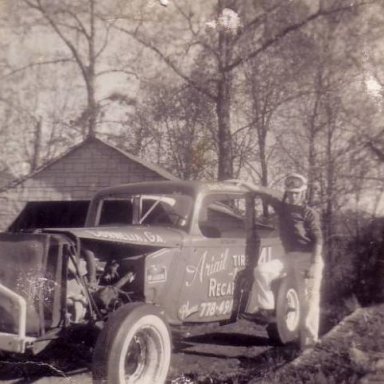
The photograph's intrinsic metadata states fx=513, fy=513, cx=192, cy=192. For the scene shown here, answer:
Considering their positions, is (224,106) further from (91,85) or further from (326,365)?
(326,365)

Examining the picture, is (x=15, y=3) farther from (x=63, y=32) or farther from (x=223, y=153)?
(x=223, y=153)

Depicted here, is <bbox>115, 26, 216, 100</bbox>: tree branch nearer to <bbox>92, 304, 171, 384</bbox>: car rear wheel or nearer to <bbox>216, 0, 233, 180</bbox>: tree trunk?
<bbox>216, 0, 233, 180</bbox>: tree trunk

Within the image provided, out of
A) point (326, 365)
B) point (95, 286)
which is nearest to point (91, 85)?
point (95, 286)

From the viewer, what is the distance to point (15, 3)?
12.9m

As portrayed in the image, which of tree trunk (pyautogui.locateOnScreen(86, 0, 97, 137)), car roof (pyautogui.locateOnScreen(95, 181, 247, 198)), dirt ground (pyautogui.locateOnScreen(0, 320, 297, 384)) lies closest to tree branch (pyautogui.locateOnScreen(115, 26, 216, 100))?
tree trunk (pyautogui.locateOnScreen(86, 0, 97, 137))

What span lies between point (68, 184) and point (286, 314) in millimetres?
10353

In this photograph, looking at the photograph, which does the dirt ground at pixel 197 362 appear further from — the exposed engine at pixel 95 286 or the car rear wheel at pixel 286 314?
the exposed engine at pixel 95 286

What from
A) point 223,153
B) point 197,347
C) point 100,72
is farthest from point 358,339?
point 100,72

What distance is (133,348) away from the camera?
404 cm

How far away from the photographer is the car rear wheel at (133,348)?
141 inches

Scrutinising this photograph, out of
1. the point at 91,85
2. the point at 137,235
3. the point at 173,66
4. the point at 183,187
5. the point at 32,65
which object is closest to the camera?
the point at 137,235

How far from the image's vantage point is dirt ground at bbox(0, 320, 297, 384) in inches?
170

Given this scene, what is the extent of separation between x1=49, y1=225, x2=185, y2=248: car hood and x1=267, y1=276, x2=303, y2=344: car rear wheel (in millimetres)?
1533

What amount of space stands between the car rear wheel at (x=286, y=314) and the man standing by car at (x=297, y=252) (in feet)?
0.38
